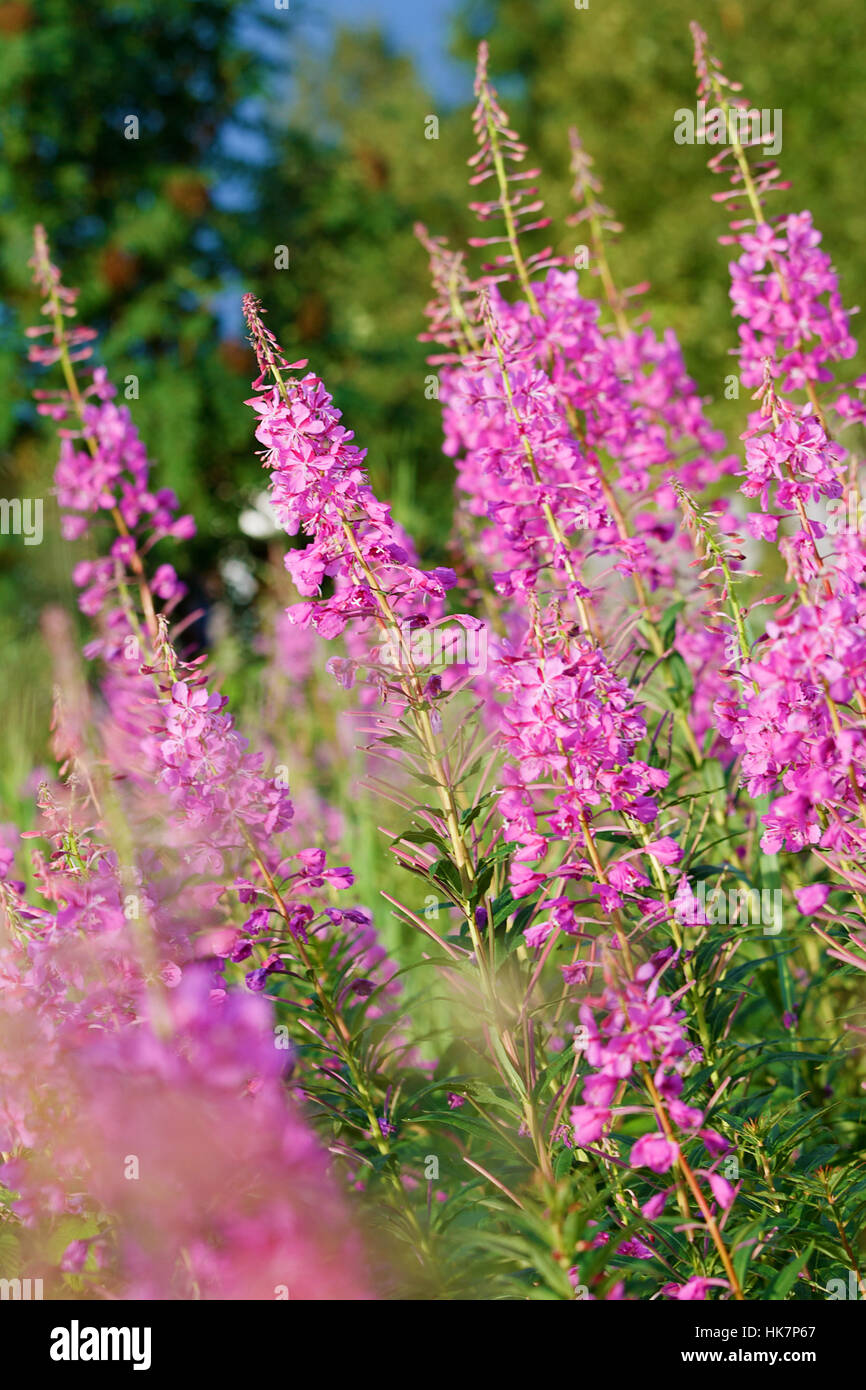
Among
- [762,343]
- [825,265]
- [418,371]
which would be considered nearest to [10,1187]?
[762,343]

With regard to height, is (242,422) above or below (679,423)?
above

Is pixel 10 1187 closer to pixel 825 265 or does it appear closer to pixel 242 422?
pixel 825 265

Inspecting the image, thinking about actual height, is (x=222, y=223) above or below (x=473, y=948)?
above

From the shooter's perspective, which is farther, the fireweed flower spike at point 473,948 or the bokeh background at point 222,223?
the bokeh background at point 222,223

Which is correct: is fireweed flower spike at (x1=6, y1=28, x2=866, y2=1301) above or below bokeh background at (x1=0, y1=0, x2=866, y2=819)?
below

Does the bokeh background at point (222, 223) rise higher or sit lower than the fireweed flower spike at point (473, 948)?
higher

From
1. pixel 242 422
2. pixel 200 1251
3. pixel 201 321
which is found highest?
pixel 201 321

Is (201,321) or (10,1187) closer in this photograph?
(10,1187)

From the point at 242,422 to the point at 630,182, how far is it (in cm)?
1286

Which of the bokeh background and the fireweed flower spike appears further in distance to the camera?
the bokeh background

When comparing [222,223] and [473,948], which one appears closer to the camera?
[473,948]

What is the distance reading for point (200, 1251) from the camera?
139cm
